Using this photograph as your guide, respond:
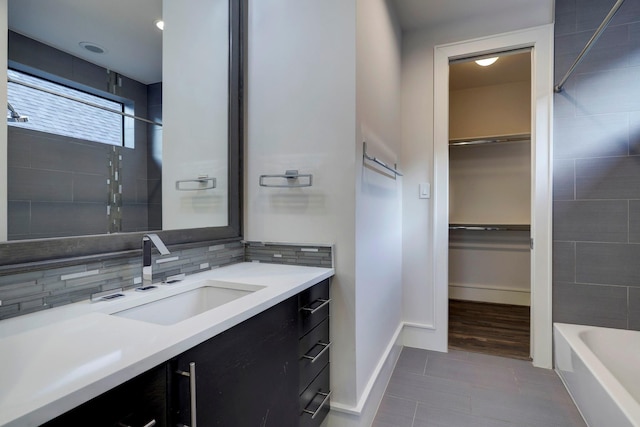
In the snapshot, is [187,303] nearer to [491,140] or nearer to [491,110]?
[491,140]

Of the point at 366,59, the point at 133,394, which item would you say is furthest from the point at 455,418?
the point at 366,59

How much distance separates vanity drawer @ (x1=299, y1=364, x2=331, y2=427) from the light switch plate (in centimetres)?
157

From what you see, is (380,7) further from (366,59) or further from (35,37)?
(35,37)

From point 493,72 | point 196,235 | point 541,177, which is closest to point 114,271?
point 196,235

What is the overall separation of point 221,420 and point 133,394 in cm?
29

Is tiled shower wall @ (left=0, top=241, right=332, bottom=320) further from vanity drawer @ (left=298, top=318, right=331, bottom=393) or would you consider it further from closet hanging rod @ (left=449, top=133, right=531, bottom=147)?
closet hanging rod @ (left=449, top=133, right=531, bottom=147)

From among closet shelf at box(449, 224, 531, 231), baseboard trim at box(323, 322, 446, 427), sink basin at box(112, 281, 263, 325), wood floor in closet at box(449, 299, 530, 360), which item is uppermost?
closet shelf at box(449, 224, 531, 231)

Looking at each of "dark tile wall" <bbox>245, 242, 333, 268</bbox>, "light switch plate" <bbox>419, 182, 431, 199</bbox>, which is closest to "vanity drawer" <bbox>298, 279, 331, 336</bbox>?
"dark tile wall" <bbox>245, 242, 333, 268</bbox>

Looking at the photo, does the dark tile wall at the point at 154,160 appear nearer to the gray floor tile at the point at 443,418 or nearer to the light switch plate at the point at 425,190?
the gray floor tile at the point at 443,418

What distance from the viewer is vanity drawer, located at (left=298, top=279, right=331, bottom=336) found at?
4.14 feet

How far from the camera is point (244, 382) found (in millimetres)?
899

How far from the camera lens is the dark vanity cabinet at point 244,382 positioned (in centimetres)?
61

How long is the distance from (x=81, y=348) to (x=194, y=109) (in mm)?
1182

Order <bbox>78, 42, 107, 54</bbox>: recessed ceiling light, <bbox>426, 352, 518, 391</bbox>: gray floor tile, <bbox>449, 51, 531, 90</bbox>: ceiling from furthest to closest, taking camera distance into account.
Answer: <bbox>449, 51, 531, 90</bbox>: ceiling < <bbox>426, 352, 518, 391</bbox>: gray floor tile < <bbox>78, 42, 107, 54</bbox>: recessed ceiling light
